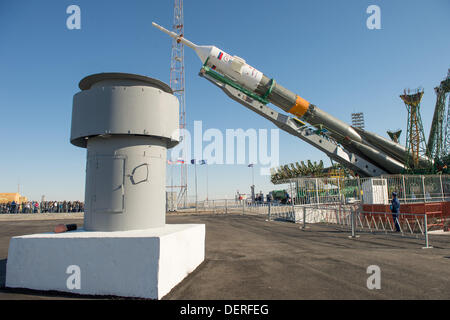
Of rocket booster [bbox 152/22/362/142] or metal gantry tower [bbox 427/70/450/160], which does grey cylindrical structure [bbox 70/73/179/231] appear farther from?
metal gantry tower [bbox 427/70/450/160]

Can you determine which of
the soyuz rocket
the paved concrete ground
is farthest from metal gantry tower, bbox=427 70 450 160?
the paved concrete ground

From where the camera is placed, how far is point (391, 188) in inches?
671

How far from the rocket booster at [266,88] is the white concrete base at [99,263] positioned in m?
15.3

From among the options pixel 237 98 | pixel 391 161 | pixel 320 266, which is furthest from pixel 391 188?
pixel 320 266

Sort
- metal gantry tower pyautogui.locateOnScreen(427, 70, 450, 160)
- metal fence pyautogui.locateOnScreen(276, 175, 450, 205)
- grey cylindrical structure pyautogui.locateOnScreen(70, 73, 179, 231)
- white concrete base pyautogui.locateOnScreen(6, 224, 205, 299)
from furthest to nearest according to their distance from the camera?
metal gantry tower pyautogui.locateOnScreen(427, 70, 450, 160)
metal fence pyautogui.locateOnScreen(276, 175, 450, 205)
grey cylindrical structure pyautogui.locateOnScreen(70, 73, 179, 231)
white concrete base pyautogui.locateOnScreen(6, 224, 205, 299)

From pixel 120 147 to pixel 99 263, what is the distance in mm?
1901

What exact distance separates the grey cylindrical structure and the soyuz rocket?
1375 cm

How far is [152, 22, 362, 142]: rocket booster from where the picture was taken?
57.5ft

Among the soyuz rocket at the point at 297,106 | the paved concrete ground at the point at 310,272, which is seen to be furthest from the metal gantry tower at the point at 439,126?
the paved concrete ground at the point at 310,272

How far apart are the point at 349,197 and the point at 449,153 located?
1685 centimetres

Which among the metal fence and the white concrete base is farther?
the metal fence

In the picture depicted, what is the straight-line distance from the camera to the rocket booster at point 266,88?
17531 mm

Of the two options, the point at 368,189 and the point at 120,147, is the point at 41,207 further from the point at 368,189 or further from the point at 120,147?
the point at 368,189
